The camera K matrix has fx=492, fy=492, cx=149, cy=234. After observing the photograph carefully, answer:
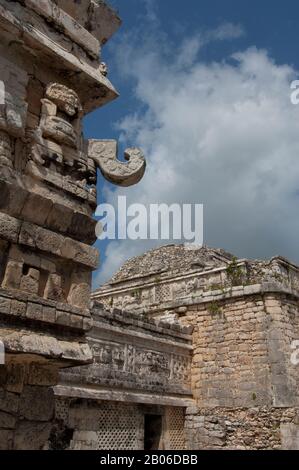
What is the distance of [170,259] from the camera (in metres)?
18.4

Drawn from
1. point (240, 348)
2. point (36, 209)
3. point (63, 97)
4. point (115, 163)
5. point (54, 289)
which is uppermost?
point (63, 97)

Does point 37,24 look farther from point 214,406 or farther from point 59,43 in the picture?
point 214,406

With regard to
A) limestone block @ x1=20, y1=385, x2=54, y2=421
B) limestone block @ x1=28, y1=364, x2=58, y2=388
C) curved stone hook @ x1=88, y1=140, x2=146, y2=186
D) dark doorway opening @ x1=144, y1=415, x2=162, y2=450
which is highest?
curved stone hook @ x1=88, y1=140, x2=146, y2=186

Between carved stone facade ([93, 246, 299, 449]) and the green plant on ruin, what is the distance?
0.08 ft

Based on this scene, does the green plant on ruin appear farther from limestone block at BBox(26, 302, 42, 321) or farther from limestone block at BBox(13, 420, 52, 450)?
limestone block at BBox(26, 302, 42, 321)

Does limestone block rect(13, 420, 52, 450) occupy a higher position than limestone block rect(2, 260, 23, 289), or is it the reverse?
limestone block rect(2, 260, 23, 289)

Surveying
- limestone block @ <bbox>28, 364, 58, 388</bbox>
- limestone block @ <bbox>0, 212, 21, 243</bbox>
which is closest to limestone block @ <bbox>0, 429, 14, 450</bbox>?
limestone block @ <bbox>28, 364, 58, 388</bbox>

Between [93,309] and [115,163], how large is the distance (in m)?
5.48

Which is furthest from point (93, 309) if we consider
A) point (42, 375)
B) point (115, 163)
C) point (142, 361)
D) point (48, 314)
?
point (48, 314)

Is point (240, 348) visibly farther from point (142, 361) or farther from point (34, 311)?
point (34, 311)

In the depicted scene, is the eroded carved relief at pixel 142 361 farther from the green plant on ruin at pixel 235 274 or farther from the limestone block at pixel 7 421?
the limestone block at pixel 7 421

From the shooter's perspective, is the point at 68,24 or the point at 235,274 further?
the point at 235,274

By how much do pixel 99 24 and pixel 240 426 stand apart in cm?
912

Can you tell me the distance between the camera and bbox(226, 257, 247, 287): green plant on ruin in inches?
476
